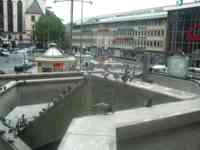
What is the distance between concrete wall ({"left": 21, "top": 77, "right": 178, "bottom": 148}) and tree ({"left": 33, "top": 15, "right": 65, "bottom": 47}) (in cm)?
4787

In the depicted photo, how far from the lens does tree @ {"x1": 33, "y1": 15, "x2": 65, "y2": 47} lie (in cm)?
5541

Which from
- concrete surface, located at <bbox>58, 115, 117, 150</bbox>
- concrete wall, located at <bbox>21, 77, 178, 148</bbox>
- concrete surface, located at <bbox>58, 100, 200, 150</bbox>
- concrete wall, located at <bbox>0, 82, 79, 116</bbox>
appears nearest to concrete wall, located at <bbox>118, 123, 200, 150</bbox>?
concrete surface, located at <bbox>58, 100, 200, 150</bbox>

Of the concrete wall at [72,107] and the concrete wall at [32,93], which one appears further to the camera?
the concrete wall at [32,93]

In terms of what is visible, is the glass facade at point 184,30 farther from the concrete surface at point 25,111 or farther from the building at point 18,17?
the building at point 18,17

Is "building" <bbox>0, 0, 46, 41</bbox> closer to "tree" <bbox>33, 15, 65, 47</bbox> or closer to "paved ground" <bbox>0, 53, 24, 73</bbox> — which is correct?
"tree" <bbox>33, 15, 65, 47</bbox>

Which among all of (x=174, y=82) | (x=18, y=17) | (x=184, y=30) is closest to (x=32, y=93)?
(x=174, y=82)

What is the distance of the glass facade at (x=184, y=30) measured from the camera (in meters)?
30.8

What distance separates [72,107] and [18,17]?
6093 centimetres

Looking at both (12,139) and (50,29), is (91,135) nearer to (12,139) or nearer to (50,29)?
(12,139)

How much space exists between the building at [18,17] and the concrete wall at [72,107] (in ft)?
183

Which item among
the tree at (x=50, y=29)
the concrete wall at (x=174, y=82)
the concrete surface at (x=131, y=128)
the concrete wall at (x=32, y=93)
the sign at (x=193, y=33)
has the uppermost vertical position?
the tree at (x=50, y=29)

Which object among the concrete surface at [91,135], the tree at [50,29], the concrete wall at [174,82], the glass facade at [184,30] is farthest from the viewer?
the tree at [50,29]

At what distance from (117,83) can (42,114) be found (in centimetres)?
313

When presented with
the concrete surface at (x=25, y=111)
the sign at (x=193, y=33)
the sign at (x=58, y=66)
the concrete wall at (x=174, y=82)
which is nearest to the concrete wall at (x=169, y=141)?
the concrete wall at (x=174, y=82)
